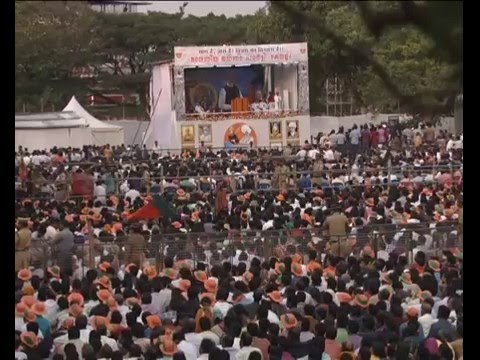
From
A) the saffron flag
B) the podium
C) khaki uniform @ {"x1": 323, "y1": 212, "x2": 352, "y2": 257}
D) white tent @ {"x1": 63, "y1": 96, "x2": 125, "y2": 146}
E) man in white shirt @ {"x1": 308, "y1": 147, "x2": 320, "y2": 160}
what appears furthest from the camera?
the podium

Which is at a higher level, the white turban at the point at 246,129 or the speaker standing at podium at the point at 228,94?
the speaker standing at podium at the point at 228,94

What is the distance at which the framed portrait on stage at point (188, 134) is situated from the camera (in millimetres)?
27062

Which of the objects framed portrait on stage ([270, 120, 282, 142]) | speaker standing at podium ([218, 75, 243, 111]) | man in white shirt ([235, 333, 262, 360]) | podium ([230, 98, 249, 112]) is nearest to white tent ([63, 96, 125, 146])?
speaker standing at podium ([218, 75, 243, 111])

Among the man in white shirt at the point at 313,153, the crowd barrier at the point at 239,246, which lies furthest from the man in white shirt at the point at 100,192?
the man in white shirt at the point at 313,153

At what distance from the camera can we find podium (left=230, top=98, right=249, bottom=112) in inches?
1107

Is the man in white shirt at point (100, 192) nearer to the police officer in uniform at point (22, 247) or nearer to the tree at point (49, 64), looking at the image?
the police officer in uniform at point (22, 247)

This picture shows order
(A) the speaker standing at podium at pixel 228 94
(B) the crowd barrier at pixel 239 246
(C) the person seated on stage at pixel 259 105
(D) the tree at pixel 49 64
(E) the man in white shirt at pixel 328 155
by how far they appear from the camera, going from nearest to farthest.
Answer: (B) the crowd barrier at pixel 239 246 < (E) the man in white shirt at pixel 328 155 < (D) the tree at pixel 49 64 < (C) the person seated on stage at pixel 259 105 < (A) the speaker standing at podium at pixel 228 94

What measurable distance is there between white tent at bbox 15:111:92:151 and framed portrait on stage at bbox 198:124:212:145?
3.05 m

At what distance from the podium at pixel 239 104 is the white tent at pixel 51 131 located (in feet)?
14.3

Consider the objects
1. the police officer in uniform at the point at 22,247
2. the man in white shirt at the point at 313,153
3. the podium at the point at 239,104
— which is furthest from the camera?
the podium at the point at 239,104

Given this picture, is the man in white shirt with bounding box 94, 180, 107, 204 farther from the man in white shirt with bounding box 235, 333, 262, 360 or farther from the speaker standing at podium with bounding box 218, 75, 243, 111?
the speaker standing at podium with bounding box 218, 75, 243, 111

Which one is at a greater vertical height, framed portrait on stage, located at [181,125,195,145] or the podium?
the podium
